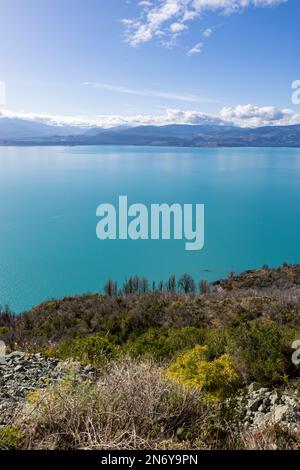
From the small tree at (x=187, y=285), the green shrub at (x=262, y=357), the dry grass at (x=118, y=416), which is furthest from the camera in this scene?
the small tree at (x=187, y=285)

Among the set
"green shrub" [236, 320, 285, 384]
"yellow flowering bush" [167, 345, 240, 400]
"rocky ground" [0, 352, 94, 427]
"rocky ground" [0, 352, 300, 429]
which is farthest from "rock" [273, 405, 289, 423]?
"rocky ground" [0, 352, 94, 427]

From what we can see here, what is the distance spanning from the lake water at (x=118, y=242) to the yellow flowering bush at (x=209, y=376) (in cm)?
3169

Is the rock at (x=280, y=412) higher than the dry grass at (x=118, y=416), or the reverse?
the dry grass at (x=118, y=416)

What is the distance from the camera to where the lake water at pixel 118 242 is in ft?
144

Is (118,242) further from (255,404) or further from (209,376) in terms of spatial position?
(255,404)

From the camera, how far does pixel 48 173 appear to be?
124688mm

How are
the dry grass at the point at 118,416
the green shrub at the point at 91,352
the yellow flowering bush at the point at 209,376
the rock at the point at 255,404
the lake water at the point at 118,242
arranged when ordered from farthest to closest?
the lake water at the point at 118,242 → the green shrub at the point at 91,352 → the yellow flowering bush at the point at 209,376 → the rock at the point at 255,404 → the dry grass at the point at 118,416

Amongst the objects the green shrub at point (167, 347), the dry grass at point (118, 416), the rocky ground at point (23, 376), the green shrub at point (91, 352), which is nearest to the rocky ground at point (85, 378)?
the rocky ground at point (23, 376)

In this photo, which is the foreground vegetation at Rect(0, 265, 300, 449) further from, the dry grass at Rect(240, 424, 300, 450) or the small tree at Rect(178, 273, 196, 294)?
the small tree at Rect(178, 273, 196, 294)

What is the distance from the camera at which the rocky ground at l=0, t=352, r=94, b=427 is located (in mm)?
4105

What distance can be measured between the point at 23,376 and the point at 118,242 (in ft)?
172

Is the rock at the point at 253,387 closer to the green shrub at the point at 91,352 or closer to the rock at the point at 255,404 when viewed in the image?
the rock at the point at 255,404
